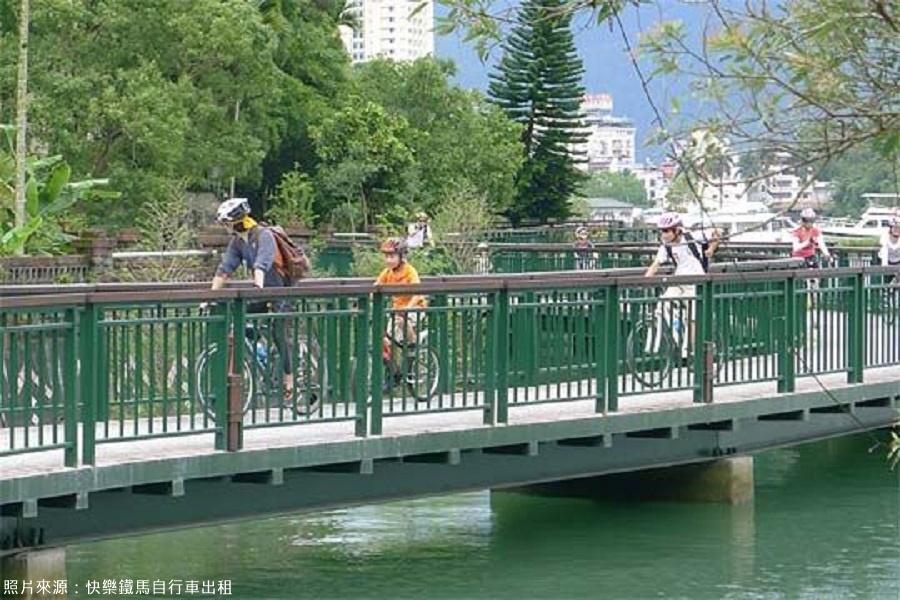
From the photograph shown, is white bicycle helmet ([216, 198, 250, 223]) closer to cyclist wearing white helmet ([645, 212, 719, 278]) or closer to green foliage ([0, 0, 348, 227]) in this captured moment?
cyclist wearing white helmet ([645, 212, 719, 278])

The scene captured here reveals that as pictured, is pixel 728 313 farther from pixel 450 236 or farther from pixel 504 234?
pixel 504 234

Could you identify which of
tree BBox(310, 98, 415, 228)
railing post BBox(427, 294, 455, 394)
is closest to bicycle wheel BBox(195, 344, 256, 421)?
railing post BBox(427, 294, 455, 394)

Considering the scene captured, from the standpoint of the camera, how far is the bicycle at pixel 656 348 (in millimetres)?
16922

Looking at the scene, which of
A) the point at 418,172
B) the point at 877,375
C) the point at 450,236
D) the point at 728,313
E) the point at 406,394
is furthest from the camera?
the point at 418,172

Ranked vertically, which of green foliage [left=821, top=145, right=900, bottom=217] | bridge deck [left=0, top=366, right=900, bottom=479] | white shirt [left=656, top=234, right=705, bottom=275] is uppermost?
green foliage [left=821, top=145, right=900, bottom=217]

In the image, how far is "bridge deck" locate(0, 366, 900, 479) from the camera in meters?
12.9

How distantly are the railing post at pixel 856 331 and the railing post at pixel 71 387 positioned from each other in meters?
8.42

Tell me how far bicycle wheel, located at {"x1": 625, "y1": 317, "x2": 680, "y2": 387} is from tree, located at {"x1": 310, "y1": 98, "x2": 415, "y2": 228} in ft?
110

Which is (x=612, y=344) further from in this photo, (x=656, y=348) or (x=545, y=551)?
(x=545, y=551)

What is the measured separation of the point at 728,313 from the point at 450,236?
67.7 feet

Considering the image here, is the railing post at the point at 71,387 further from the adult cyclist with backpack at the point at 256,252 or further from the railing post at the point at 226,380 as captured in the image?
the adult cyclist with backpack at the point at 256,252

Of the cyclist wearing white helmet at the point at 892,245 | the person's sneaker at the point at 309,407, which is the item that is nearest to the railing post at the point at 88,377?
the person's sneaker at the point at 309,407

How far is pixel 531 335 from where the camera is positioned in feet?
52.3

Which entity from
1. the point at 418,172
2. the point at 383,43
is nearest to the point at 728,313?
the point at 418,172
